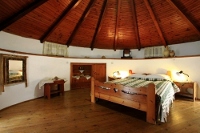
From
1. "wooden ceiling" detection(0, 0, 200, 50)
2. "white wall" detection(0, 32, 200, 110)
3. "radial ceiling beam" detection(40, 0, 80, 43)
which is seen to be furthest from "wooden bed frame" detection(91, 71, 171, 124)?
"wooden ceiling" detection(0, 0, 200, 50)

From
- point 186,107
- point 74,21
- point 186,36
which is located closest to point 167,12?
point 186,36

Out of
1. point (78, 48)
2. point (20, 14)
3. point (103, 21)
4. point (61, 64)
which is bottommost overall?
point (61, 64)

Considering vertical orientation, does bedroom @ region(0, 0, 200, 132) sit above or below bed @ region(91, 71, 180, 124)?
above

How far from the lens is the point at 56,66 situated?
479 cm

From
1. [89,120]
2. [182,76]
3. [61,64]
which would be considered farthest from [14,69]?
[182,76]

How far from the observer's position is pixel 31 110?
9.78 feet

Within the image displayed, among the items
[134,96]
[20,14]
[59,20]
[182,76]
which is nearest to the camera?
[134,96]

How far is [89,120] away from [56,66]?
10.2 feet

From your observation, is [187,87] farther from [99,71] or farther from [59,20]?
[59,20]

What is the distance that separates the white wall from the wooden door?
223mm

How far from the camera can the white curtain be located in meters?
4.79

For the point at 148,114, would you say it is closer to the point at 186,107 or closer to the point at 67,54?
the point at 186,107

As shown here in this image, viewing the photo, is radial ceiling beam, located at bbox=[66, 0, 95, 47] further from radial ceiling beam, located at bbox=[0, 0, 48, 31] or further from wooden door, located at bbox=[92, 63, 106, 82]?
wooden door, located at bbox=[92, 63, 106, 82]

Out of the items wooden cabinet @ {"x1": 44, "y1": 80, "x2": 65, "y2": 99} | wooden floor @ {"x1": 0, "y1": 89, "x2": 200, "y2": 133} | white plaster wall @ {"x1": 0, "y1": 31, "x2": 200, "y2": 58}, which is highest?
white plaster wall @ {"x1": 0, "y1": 31, "x2": 200, "y2": 58}
